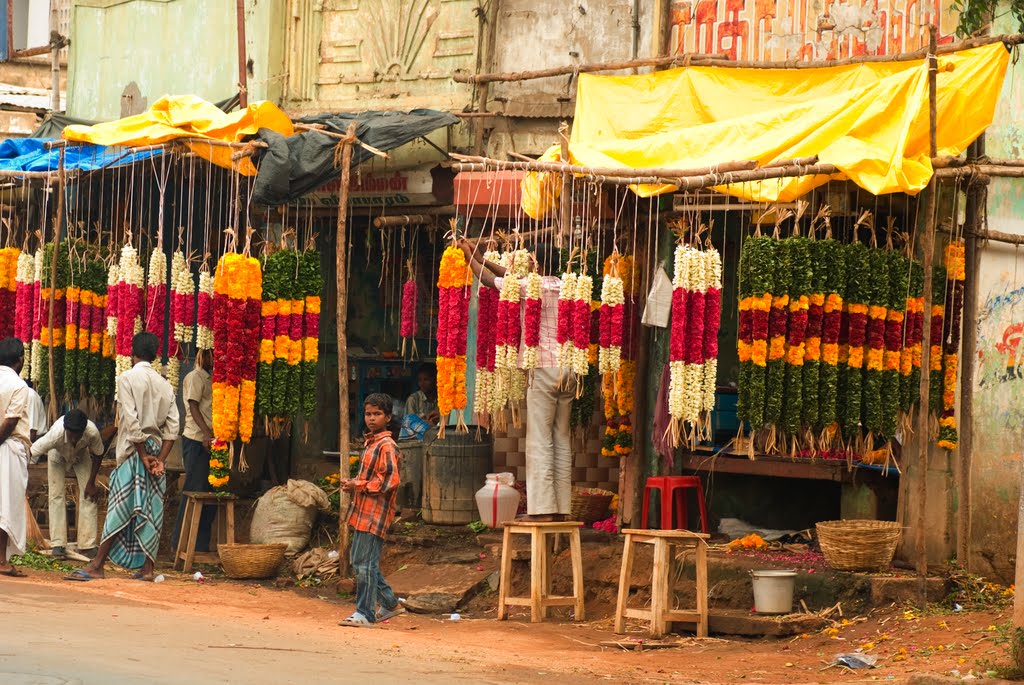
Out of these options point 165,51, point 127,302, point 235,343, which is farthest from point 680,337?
point 165,51

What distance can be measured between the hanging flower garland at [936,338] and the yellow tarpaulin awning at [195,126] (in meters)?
5.64

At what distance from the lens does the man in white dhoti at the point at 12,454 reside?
1175cm

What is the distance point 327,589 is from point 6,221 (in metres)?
5.32

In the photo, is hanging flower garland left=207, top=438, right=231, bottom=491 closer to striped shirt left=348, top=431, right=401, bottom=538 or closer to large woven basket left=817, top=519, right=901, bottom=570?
striped shirt left=348, top=431, right=401, bottom=538

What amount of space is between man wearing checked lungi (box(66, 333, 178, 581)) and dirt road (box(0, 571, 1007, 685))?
0.75 meters

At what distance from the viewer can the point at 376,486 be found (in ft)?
34.2

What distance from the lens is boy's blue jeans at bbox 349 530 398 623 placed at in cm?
1050

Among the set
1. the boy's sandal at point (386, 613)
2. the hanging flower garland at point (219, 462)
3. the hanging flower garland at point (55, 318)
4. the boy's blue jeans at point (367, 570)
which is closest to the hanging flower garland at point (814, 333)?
the boy's blue jeans at point (367, 570)

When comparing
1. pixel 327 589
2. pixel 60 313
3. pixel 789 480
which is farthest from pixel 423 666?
pixel 60 313

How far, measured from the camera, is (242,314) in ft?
40.2

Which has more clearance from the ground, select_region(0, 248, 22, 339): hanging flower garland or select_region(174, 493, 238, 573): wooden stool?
select_region(0, 248, 22, 339): hanging flower garland

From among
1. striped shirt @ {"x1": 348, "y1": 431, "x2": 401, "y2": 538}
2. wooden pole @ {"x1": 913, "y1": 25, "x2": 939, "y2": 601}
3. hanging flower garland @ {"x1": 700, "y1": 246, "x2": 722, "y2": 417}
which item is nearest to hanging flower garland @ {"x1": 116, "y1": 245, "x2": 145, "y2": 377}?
striped shirt @ {"x1": 348, "y1": 431, "x2": 401, "y2": 538}

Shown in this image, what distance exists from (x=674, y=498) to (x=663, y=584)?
182 cm

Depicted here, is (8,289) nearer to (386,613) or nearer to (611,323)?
(386,613)
